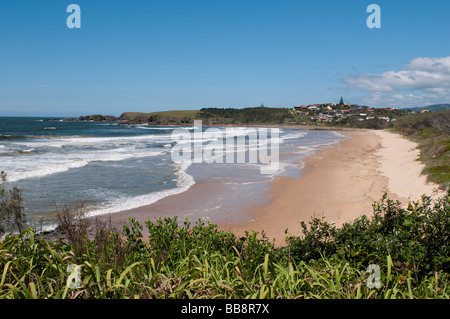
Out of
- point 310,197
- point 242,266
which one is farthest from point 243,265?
point 310,197

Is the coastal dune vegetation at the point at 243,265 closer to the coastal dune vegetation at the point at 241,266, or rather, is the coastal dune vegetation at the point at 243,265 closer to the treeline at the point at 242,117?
the coastal dune vegetation at the point at 241,266

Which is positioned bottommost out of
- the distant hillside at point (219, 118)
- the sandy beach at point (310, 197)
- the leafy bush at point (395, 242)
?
the sandy beach at point (310, 197)

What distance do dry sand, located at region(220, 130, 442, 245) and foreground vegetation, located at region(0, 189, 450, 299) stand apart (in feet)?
13.3

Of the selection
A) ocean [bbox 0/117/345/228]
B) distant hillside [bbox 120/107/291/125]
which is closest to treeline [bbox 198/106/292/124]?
distant hillside [bbox 120/107/291/125]

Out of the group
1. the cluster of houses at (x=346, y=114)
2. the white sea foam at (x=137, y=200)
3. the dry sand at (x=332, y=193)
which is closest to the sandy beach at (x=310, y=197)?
the dry sand at (x=332, y=193)

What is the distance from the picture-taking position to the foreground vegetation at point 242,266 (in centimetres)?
232

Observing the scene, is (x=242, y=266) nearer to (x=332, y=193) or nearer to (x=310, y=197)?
(x=310, y=197)

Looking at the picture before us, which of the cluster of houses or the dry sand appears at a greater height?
the cluster of houses

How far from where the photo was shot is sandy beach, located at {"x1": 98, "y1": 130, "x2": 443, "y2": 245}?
1000 centimetres

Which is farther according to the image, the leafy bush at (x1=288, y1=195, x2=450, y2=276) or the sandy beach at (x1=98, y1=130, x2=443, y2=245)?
the sandy beach at (x1=98, y1=130, x2=443, y2=245)

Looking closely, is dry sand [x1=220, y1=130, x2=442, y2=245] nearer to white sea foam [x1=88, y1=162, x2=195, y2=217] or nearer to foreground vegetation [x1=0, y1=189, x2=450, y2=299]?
white sea foam [x1=88, y1=162, x2=195, y2=217]

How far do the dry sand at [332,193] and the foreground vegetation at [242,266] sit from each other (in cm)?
406

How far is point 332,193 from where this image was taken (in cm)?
1367
